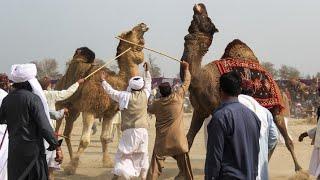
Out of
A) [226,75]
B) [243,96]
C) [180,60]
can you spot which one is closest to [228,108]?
[226,75]

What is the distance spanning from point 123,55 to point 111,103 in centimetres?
95

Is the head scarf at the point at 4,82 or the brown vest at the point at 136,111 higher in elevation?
the head scarf at the point at 4,82

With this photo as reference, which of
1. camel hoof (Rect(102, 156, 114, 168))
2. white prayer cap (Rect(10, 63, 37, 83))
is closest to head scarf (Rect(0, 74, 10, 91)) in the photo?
white prayer cap (Rect(10, 63, 37, 83))

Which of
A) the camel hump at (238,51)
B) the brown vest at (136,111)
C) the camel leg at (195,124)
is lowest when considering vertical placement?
the camel leg at (195,124)

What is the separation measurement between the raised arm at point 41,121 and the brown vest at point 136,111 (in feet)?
11.0

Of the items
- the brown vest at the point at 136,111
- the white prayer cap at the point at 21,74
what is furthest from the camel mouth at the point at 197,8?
the white prayer cap at the point at 21,74

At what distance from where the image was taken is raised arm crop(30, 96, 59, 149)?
5.28 meters

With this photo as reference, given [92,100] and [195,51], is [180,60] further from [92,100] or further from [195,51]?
[92,100]

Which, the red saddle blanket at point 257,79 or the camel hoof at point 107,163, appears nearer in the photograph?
the red saddle blanket at point 257,79

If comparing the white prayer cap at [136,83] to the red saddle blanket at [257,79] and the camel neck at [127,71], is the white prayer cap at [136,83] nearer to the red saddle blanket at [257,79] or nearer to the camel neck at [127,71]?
the red saddle blanket at [257,79]

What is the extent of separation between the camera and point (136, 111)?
867 centimetres

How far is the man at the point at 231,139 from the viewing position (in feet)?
14.3

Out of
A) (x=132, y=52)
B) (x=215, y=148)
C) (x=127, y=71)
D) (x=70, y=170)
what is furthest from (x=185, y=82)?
(x=215, y=148)

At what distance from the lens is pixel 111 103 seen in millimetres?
10883
